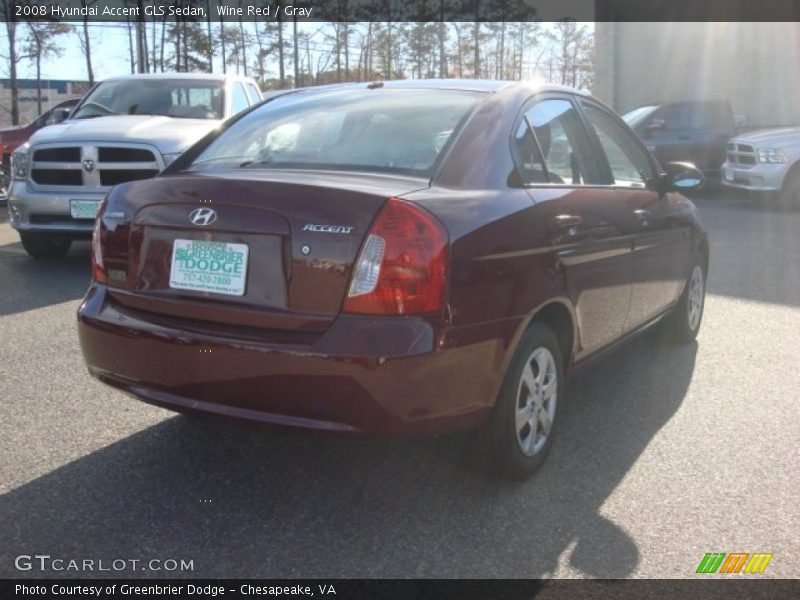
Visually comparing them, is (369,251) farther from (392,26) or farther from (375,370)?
(392,26)

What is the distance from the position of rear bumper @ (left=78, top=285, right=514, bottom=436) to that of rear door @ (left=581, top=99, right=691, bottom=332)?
155 cm

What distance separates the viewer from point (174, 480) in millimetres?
3328

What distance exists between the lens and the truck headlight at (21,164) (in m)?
7.77

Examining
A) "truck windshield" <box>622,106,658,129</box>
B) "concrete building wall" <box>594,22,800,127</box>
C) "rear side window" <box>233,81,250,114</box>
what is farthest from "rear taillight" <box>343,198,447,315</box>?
"concrete building wall" <box>594,22,800,127</box>

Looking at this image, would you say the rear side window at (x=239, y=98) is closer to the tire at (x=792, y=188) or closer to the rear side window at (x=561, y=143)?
the rear side window at (x=561, y=143)

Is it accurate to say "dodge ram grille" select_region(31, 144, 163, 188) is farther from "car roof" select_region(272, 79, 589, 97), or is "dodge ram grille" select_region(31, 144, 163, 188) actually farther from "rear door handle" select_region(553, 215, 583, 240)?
"rear door handle" select_region(553, 215, 583, 240)

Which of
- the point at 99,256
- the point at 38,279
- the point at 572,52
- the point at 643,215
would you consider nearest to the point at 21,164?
the point at 38,279

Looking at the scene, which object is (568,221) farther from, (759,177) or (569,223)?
(759,177)

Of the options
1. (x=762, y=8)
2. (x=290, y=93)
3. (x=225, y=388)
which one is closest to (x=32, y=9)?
(x=762, y=8)

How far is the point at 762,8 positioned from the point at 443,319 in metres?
25.3

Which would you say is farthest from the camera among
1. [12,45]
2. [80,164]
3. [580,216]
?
[12,45]

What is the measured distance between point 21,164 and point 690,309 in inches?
236

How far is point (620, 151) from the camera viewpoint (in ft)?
15.1

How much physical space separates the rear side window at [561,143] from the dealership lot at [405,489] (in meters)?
1.18
